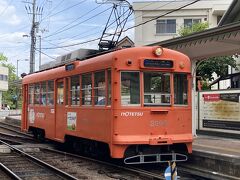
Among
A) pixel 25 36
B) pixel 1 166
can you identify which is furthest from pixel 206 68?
pixel 25 36

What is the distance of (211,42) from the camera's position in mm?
13859

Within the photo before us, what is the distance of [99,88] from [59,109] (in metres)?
3.14

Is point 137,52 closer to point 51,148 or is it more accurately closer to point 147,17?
point 51,148

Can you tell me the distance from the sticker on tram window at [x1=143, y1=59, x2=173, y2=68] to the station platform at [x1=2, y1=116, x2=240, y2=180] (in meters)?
2.39

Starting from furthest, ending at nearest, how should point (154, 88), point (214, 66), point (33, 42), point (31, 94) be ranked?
point (33, 42)
point (214, 66)
point (31, 94)
point (154, 88)

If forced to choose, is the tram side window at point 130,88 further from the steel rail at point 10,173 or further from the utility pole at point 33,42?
the utility pole at point 33,42

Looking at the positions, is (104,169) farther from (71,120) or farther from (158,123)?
(71,120)

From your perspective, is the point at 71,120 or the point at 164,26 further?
the point at 164,26

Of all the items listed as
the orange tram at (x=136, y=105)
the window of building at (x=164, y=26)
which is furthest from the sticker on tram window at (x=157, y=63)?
the window of building at (x=164, y=26)

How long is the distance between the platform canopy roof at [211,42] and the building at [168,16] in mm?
24419

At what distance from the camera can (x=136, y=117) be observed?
10.9 m

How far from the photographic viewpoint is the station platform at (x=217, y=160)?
33.7ft

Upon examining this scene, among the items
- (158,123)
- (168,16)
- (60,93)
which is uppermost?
(168,16)

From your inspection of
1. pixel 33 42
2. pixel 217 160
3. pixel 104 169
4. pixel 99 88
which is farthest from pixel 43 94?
pixel 33 42
